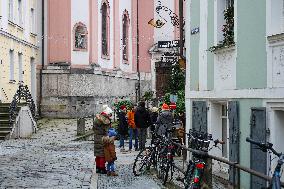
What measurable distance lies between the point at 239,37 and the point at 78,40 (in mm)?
22461

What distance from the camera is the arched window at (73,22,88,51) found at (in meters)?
33.3

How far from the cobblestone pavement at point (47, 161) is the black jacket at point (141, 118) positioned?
197cm

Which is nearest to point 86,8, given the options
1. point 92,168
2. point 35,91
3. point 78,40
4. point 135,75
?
point 78,40

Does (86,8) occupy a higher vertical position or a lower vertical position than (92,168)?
higher

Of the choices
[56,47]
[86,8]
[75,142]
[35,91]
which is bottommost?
[75,142]

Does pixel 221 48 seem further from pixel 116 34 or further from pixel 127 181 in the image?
pixel 116 34

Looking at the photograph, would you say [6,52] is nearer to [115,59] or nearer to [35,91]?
[35,91]

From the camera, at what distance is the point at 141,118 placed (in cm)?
1898

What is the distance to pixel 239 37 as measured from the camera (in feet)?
38.8

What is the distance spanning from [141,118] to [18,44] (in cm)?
1298

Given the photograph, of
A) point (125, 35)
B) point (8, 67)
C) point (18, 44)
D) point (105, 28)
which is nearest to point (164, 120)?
point (8, 67)

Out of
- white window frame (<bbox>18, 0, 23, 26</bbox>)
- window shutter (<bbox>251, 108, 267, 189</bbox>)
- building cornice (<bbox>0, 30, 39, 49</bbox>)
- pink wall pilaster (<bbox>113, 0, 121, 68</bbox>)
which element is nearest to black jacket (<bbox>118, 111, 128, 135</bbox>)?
building cornice (<bbox>0, 30, 39, 49</bbox>)

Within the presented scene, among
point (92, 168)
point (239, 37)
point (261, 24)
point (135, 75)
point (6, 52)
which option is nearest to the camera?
point (261, 24)

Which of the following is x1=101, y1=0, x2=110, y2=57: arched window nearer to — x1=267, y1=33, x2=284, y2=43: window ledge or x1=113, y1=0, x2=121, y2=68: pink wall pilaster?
x1=113, y1=0, x2=121, y2=68: pink wall pilaster
